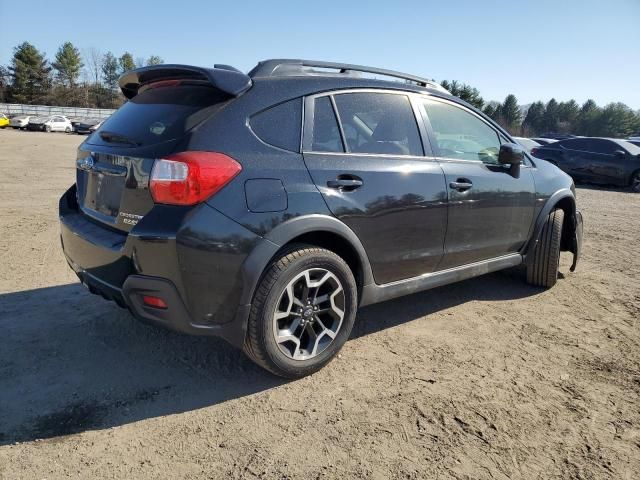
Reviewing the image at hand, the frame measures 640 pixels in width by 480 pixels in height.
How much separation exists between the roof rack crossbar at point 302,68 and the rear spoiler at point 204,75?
0.16m

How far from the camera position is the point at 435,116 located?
12.3 ft

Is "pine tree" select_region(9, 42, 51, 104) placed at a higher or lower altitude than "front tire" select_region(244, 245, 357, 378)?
higher

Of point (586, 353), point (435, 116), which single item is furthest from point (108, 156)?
point (586, 353)

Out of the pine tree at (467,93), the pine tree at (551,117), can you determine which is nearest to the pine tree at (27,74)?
the pine tree at (467,93)

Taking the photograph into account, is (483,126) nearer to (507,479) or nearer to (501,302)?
(501,302)

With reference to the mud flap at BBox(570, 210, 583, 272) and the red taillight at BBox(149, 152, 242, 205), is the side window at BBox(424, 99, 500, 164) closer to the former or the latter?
the mud flap at BBox(570, 210, 583, 272)

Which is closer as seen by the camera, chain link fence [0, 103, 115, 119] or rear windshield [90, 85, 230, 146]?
rear windshield [90, 85, 230, 146]

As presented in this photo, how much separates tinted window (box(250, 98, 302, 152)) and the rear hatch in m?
0.23

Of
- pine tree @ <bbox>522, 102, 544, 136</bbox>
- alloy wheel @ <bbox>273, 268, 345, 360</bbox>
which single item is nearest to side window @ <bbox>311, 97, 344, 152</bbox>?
alloy wheel @ <bbox>273, 268, 345, 360</bbox>

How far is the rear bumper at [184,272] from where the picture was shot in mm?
2436

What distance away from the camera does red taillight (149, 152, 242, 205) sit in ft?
8.04

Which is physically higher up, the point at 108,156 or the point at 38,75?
the point at 38,75

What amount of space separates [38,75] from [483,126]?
87.9 m

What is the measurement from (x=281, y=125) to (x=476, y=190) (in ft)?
5.75
